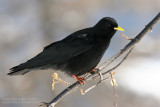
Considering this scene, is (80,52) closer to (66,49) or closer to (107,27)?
(66,49)

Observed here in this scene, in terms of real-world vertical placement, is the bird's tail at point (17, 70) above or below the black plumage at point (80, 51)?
below

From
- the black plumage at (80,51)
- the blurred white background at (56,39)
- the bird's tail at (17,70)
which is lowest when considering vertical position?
the bird's tail at (17,70)

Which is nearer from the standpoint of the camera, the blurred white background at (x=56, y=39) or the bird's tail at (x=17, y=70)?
the bird's tail at (x=17, y=70)

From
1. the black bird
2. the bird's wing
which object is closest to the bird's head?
the black bird

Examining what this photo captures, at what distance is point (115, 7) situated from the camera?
514 inches

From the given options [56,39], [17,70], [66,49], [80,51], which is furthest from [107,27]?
[56,39]

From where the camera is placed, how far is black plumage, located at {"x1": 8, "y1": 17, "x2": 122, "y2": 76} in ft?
15.9

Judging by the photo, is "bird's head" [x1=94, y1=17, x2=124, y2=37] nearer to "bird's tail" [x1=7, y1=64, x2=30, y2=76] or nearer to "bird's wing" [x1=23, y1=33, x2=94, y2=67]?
"bird's wing" [x1=23, y1=33, x2=94, y2=67]

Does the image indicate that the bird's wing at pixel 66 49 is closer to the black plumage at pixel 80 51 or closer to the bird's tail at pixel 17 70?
the black plumage at pixel 80 51

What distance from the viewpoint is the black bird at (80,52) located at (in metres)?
4.86

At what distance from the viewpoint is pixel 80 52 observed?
4988mm

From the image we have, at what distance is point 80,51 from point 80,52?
0.06 ft

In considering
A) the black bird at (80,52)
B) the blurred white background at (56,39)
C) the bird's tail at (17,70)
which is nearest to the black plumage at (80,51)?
the black bird at (80,52)

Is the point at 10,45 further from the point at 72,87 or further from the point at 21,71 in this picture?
the point at 72,87
